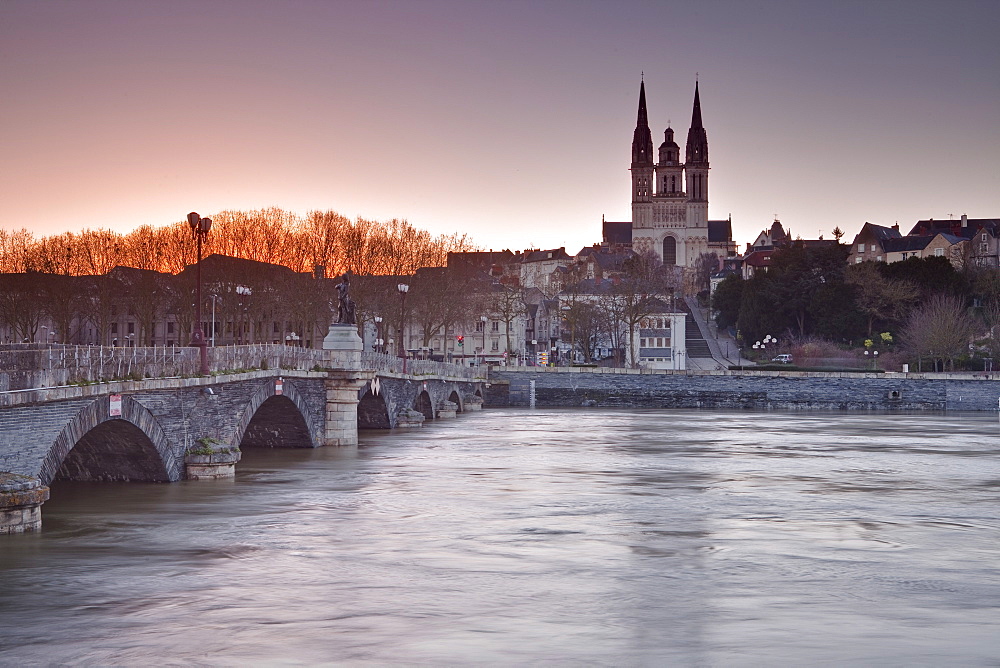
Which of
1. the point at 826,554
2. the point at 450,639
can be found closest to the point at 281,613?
the point at 450,639

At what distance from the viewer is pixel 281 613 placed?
17.8 m

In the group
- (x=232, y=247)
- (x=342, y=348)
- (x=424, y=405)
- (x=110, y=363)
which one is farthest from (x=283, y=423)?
(x=232, y=247)

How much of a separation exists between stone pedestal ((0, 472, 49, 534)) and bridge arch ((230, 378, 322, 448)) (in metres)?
16.4

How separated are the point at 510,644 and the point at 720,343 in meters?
124

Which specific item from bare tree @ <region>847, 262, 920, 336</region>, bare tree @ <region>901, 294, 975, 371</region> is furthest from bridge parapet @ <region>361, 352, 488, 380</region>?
bare tree @ <region>847, 262, 920, 336</region>

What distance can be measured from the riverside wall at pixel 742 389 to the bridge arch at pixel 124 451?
60.8 metres

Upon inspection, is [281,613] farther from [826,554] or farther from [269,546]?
[826,554]

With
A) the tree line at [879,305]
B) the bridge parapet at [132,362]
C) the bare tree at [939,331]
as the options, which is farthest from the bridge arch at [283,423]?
the tree line at [879,305]

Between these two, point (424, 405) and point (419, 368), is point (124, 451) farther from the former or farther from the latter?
point (424, 405)

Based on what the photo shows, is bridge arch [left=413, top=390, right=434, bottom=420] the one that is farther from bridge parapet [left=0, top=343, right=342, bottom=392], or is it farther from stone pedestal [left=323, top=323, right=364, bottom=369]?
bridge parapet [left=0, top=343, right=342, bottom=392]

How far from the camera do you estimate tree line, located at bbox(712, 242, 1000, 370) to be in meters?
99.8

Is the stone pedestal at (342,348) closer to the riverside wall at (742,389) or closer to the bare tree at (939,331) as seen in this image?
the riverside wall at (742,389)

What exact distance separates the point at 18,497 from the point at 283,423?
2082 centimetres

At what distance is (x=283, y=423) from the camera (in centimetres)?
4094
